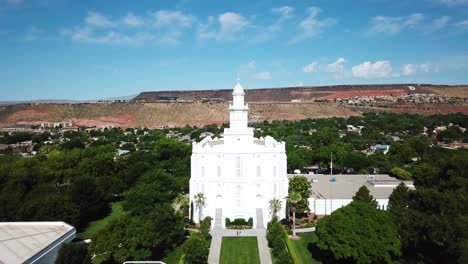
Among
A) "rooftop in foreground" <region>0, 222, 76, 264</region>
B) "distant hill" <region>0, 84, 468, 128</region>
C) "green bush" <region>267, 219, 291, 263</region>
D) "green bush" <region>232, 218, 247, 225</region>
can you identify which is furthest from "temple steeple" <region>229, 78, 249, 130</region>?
"distant hill" <region>0, 84, 468, 128</region>

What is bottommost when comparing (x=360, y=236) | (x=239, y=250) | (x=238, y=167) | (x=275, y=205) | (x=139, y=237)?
(x=239, y=250)

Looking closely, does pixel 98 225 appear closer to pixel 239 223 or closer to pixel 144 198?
pixel 144 198

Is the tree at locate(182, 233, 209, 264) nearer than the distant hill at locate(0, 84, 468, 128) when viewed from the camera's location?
Yes

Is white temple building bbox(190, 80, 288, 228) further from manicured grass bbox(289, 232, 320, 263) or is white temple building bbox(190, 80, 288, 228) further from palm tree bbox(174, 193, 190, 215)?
manicured grass bbox(289, 232, 320, 263)

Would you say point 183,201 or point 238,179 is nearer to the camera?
point 238,179

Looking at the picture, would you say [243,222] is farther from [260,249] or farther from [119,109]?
[119,109]

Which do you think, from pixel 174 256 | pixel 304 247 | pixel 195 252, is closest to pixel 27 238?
pixel 174 256

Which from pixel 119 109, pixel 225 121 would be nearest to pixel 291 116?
pixel 225 121
